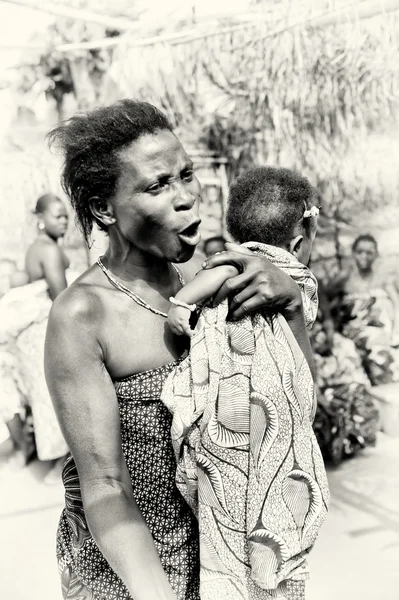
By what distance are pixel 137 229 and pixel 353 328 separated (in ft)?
12.8

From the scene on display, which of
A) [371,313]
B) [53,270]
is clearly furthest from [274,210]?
[371,313]

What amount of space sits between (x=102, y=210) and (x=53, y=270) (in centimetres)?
351

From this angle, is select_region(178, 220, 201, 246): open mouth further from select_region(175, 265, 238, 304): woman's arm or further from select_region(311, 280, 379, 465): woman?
select_region(311, 280, 379, 465): woman

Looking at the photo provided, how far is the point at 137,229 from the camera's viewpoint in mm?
1606

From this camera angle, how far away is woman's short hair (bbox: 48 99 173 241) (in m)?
1.62

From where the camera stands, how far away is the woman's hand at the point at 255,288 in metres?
1.51

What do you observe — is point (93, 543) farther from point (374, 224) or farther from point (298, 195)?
point (374, 224)

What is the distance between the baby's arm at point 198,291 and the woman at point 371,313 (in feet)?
12.7

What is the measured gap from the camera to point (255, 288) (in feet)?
4.98

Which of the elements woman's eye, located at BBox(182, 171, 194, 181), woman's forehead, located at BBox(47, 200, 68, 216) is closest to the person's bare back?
woman's forehead, located at BBox(47, 200, 68, 216)

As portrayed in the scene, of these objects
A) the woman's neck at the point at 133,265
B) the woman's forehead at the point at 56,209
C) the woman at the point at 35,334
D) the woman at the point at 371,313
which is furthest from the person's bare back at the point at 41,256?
the woman's neck at the point at 133,265

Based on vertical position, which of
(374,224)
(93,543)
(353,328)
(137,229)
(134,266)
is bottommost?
(353,328)

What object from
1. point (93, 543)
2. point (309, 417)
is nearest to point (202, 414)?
point (309, 417)

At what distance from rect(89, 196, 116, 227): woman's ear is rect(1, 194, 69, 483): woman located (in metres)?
3.43
